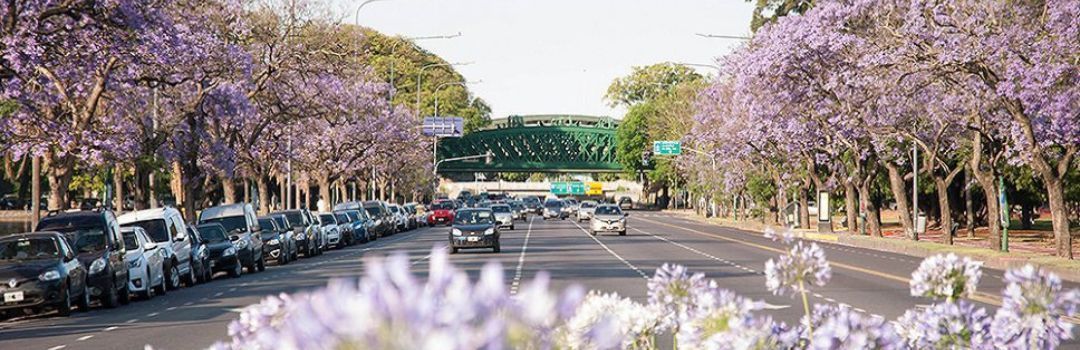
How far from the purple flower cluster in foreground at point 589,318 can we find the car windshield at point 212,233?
3119 cm

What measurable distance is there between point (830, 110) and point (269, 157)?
78.5 ft

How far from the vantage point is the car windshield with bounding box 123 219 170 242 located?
3019cm

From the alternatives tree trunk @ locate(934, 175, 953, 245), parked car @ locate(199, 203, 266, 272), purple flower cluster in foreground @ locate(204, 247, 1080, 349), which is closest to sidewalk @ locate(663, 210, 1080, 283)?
tree trunk @ locate(934, 175, 953, 245)

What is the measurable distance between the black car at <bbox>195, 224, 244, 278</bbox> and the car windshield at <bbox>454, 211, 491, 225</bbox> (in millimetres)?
11506

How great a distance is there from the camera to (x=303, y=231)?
46062 mm

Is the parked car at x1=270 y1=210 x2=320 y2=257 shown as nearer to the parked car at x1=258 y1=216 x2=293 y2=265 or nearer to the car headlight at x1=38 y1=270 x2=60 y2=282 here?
the parked car at x1=258 y1=216 x2=293 y2=265

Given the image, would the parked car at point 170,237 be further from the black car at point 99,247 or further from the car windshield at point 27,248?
the car windshield at point 27,248

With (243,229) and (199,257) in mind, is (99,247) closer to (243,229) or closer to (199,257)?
(199,257)

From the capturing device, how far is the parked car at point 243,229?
36219 millimetres

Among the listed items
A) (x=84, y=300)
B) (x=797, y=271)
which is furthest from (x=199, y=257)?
(x=797, y=271)

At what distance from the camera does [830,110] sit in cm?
5184

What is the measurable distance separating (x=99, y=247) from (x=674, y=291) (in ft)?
75.2

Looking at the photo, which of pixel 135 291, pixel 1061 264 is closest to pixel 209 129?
pixel 135 291

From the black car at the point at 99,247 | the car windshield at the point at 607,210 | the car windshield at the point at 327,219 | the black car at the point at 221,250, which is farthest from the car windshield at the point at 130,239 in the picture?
the car windshield at the point at 607,210
